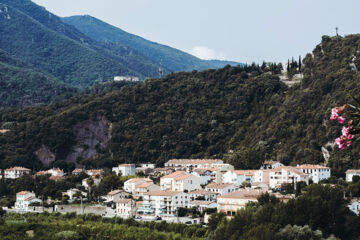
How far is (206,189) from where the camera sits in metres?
61.8

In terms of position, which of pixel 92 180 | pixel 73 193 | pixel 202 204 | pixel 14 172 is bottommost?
pixel 202 204

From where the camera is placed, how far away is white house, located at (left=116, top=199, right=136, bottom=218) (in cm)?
5800

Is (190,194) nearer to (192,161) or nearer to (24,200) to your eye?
(24,200)

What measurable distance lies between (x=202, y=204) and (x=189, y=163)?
23363 mm

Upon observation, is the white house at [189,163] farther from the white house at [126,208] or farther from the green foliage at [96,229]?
the green foliage at [96,229]

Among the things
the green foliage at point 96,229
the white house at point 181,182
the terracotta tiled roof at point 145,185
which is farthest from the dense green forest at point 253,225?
the white house at point 181,182

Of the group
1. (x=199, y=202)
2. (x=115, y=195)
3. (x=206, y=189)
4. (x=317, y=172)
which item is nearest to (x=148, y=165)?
(x=115, y=195)

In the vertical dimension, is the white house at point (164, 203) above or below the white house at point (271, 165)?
below

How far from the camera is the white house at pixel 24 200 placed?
204 ft

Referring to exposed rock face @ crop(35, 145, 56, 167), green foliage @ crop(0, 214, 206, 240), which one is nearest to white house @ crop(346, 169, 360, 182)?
green foliage @ crop(0, 214, 206, 240)

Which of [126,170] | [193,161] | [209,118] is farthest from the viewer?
[209,118]

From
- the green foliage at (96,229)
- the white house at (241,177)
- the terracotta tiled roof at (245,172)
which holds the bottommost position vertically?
the green foliage at (96,229)

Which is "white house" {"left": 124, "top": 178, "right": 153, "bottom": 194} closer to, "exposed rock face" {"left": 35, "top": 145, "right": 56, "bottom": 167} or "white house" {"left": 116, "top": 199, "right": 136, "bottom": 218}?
"white house" {"left": 116, "top": 199, "right": 136, "bottom": 218}

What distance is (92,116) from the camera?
324ft
